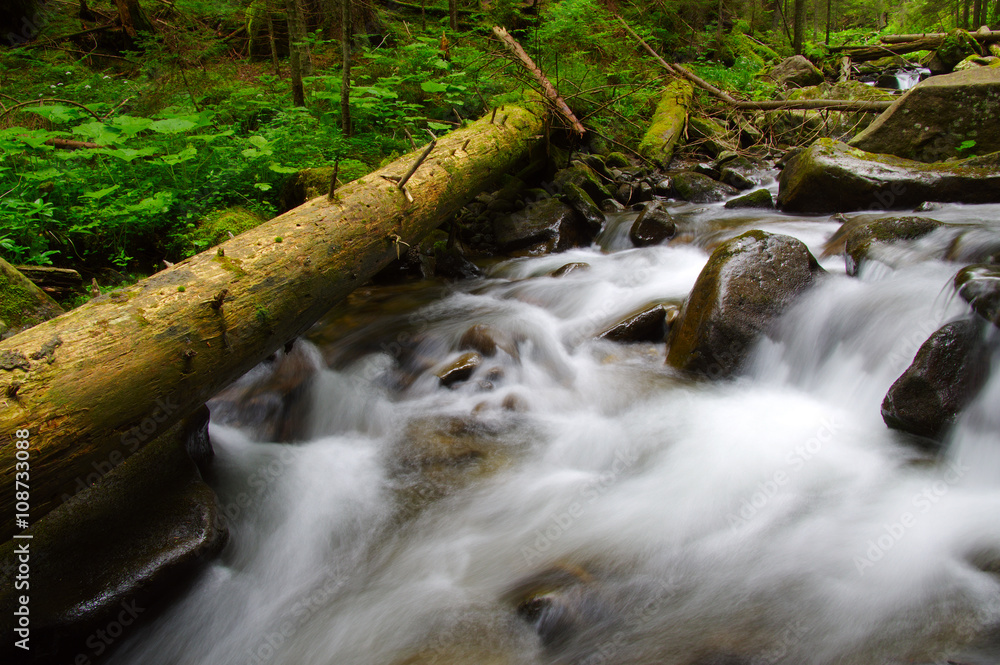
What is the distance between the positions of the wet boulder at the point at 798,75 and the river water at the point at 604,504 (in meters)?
10.5

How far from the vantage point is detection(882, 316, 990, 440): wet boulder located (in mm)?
2855

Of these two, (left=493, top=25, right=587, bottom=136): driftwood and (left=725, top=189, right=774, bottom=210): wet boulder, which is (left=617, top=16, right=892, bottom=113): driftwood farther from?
(left=493, top=25, right=587, bottom=136): driftwood

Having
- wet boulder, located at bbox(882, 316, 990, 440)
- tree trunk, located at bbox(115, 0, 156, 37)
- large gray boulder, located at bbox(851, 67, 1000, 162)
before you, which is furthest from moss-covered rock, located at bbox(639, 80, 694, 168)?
tree trunk, located at bbox(115, 0, 156, 37)

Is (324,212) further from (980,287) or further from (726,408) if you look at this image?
(980,287)

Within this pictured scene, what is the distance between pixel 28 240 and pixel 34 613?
3.27 meters

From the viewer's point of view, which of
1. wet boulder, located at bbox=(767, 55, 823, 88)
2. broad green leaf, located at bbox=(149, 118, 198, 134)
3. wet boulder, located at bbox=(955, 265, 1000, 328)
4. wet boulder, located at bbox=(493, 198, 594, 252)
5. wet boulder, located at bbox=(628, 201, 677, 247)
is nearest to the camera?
wet boulder, located at bbox=(955, 265, 1000, 328)

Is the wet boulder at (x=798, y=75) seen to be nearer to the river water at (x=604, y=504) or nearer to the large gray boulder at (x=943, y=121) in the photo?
the large gray boulder at (x=943, y=121)

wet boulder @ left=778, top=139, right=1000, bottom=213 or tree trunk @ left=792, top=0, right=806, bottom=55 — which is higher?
tree trunk @ left=792, top=0, right=806, bottom=55

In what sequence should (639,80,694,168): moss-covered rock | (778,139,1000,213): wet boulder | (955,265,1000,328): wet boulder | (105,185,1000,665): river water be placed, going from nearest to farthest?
(105,185,1000,665): river water
(955,265,1000,328): wet boulder
(778,139,1000,213): wet boulder
(639,80,694,168): moss-covered rock

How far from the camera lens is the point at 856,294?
4.16m

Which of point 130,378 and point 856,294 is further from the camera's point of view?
point 856,294

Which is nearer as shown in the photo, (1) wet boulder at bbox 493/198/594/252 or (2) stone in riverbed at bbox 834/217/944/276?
(2) stone in riverbed at bbox 834/217/944/276

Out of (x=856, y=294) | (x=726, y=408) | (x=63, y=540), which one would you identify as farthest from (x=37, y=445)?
(x=856, y=294)

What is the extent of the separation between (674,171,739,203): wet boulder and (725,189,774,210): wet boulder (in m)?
0.69
